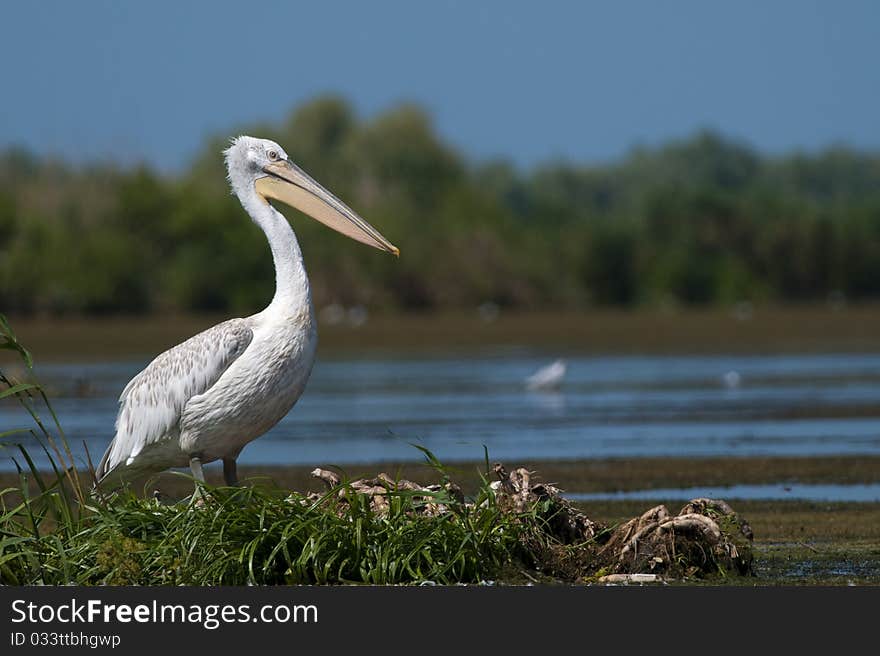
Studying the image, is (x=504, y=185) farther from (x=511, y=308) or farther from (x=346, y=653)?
(x=346, y=653)

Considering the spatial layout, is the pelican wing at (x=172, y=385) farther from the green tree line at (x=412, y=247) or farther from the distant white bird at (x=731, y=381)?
the green tree line at (x=412, y=247)

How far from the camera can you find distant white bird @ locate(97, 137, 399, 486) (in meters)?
8.34

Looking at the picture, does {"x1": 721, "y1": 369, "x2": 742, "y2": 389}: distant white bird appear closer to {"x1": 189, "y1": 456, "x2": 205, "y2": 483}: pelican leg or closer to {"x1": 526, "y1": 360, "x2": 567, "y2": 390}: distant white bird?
{"x1": 526, "y1": 360, "x2": 567, "y2": 390}: distant white bird

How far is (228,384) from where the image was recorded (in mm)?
8344

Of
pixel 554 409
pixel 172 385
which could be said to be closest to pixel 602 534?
pixel 172 385

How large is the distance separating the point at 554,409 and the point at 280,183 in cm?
1003

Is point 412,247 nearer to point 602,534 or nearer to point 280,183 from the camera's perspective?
point 280,183

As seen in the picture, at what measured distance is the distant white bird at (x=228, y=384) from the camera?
27.3 feet

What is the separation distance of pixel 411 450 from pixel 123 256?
28.1 m

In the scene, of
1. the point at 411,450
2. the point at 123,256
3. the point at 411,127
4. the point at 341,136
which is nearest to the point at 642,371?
the point at 411,450

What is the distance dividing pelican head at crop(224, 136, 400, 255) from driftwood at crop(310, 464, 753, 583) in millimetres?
1596

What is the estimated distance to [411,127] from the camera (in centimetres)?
6406

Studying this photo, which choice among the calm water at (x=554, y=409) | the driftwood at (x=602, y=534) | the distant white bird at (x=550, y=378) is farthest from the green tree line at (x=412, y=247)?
the driftwood at (x=602, y=534)

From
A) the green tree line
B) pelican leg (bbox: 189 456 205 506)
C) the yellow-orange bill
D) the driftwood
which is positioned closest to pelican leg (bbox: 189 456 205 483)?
pelican leg (bbox: 189 456 205 506)
